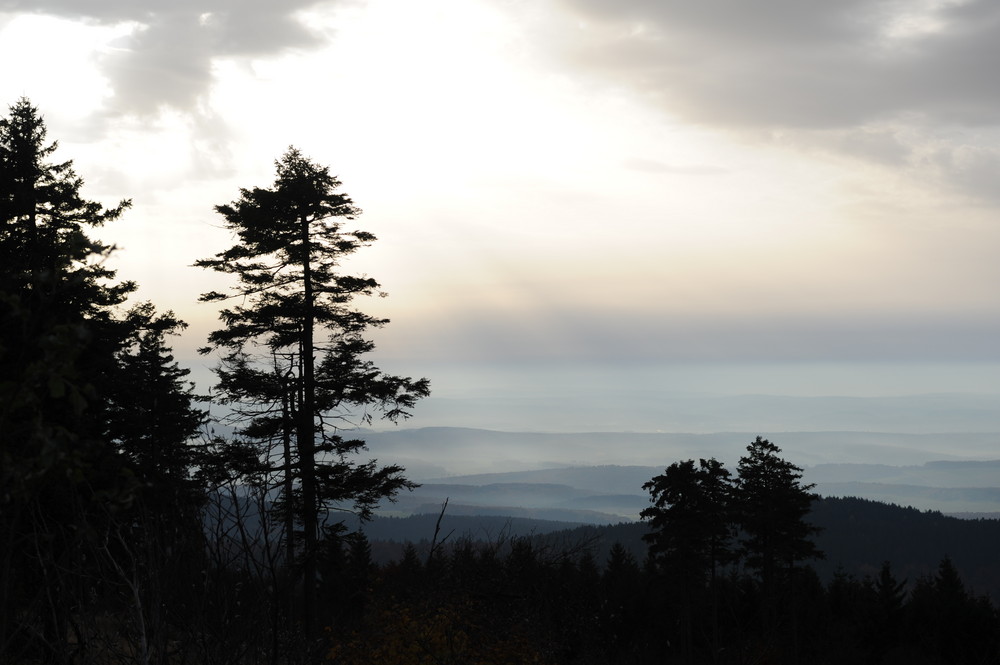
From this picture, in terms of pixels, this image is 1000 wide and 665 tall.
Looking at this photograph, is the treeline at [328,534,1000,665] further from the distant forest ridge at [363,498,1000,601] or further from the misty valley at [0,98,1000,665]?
the distant forest ridge at [363,498,1000,601]

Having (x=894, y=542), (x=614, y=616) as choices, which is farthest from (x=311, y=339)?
(x=894, y=542)

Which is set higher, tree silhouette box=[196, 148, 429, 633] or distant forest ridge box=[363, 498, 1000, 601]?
tree silhouette box=[196, 148, 429, 633]

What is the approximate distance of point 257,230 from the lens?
22312 millimetres

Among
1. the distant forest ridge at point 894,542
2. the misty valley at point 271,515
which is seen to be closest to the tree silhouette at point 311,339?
the misty valley at point 271,515

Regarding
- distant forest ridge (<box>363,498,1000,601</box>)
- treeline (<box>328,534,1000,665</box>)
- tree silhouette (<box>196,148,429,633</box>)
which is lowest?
distant forest ridge (<box>363,498,1000,601</box>)

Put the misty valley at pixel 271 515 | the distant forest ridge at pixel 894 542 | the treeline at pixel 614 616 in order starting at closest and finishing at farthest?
the misty valley at pixel 271 515
the treeline at pixel 614 616
the distant forest ridge at pixel 894 542

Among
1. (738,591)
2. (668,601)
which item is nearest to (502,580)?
(668,601)

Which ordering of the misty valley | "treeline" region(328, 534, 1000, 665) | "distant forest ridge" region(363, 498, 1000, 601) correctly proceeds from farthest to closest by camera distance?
"distant forest ridge" region(363, 498, 1000, 601), "treeline" region(328, 534, 1000, 665), the misty valley

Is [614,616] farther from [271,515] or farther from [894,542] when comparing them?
[894,542]

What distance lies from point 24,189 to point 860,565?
160 meters

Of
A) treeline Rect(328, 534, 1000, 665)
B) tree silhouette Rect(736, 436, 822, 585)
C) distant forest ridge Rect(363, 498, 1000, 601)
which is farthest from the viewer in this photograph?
distant forest ridge Rect(363, 498, 1000, 601)

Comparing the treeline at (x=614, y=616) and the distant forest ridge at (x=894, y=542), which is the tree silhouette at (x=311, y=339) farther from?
the distant forest ridge at (x=894, y=542)

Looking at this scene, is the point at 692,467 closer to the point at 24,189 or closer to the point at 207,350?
the point at 207,350

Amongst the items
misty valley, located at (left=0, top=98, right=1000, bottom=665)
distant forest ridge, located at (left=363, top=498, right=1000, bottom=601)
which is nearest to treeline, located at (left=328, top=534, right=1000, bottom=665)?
misty valley, located at (left=0, top=98, right=1000, bottom=665)
